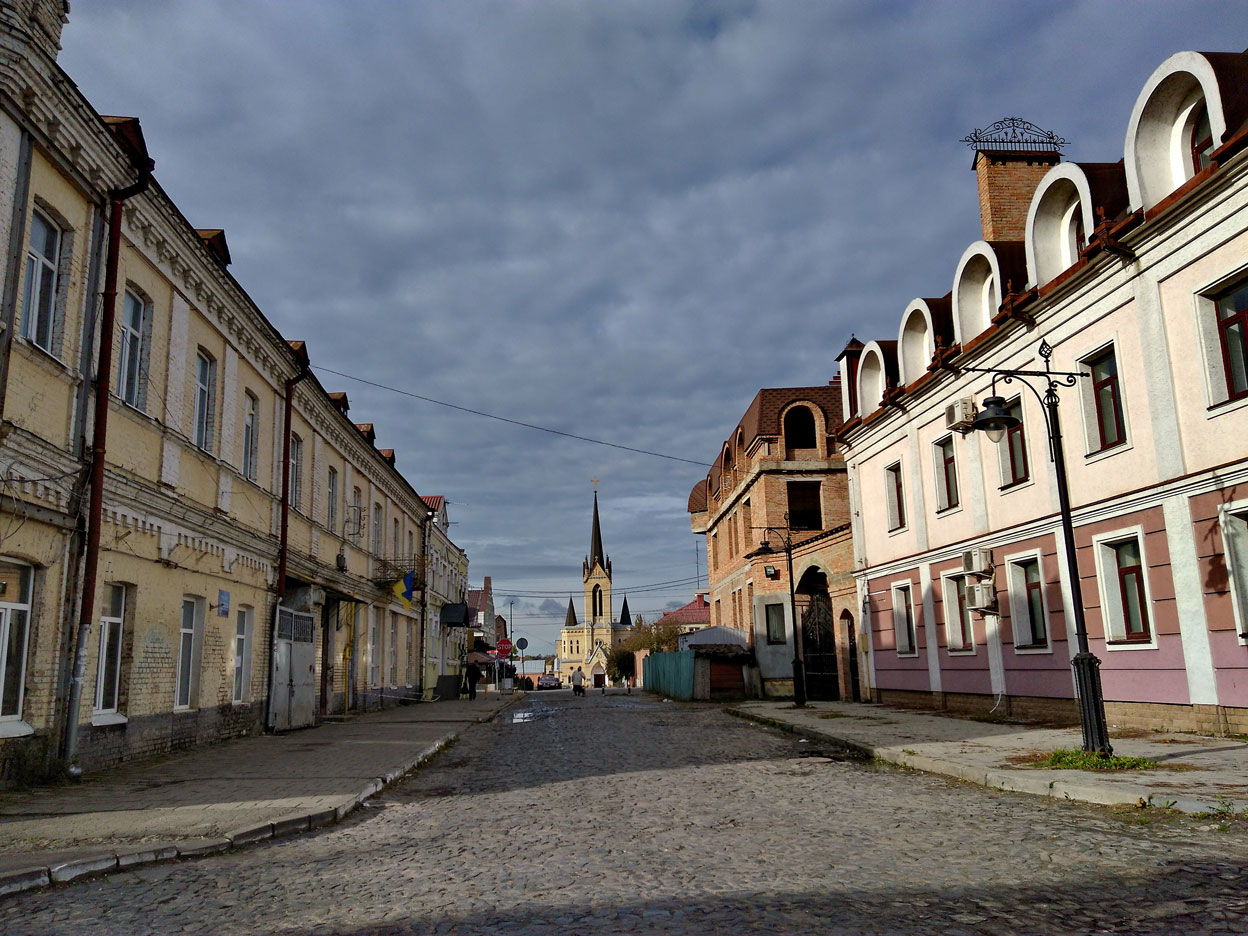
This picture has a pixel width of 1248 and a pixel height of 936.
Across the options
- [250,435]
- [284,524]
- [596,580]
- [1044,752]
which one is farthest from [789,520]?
[596,580]

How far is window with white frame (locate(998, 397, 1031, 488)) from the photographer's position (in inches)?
678

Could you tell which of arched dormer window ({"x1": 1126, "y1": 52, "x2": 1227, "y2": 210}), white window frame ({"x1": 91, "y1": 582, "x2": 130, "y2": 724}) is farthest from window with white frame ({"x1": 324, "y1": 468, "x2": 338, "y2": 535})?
arched dormer window ({"x1": 1126, "y1": 52, "x2": 1227, "y2": 210})

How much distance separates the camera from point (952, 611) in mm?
20047

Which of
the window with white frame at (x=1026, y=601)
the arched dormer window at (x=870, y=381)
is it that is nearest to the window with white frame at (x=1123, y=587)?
the window with white frame at (x=1026, y=601)

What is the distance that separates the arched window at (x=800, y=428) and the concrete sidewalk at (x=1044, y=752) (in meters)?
17.2

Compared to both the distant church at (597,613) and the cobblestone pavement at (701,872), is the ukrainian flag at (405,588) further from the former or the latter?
the distant church at (597,613)

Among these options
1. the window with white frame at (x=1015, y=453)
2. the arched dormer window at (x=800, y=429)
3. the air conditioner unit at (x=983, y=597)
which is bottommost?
the air conditioner unit at (x=983, y=597)

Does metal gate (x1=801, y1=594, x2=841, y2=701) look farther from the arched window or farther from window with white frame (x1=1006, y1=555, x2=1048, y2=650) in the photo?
window with white frame (x1=1006, y1=555, x2=1048, y2=650)

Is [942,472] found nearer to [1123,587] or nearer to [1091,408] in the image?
[1091,408]

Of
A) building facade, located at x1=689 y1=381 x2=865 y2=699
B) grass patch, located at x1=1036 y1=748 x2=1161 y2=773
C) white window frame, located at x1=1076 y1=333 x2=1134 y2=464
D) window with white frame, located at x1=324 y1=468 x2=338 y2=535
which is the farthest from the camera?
building facade, located at x1=689 y1=381 x2=865 y2=699

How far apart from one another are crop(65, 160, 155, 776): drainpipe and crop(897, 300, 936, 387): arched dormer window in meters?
16.4

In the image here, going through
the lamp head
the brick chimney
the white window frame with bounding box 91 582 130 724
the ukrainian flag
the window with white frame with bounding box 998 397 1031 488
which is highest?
the brick chimney

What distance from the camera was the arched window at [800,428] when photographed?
35.1 meters

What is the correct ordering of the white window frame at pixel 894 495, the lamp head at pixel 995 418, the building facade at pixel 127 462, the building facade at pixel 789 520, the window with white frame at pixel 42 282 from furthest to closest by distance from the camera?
the building facade at pixel 789 520
the white window frame at pixel 894 495
the lamp head at pixel 995 418
the window with white frame at pixel 42 282
the building facade at pixel 127 462
